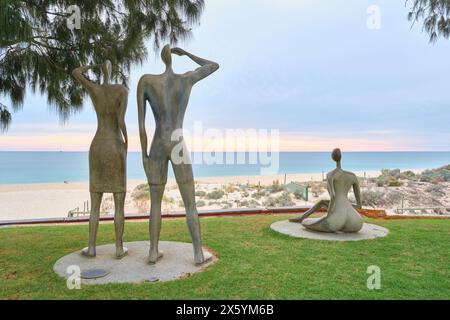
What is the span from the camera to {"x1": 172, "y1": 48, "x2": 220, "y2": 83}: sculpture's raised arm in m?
3.74

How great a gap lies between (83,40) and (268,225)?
4.32 m

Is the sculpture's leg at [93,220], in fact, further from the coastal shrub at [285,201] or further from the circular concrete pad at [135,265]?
the coastal shrub at [285,201]

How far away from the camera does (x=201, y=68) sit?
3.75 m

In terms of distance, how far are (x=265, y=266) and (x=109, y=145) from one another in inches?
91.5

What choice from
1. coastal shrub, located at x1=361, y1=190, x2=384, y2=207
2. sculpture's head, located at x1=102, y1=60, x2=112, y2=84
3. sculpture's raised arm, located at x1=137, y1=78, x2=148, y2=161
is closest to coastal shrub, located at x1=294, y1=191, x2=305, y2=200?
coastal shrub, located at x1=361, y1=190, x2=384, y2=207

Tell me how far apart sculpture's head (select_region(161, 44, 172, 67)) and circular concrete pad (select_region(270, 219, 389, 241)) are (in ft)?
10.6

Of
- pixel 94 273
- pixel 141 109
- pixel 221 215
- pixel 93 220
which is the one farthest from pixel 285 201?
pixel 94 273

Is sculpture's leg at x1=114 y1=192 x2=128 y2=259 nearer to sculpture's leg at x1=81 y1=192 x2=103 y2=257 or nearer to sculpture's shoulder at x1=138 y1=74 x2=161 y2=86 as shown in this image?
sculpture's leg at x1=81 y1=192 x2=103 y2=257

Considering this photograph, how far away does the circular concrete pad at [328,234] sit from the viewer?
5.06 metres

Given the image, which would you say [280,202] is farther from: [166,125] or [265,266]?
[166,125]

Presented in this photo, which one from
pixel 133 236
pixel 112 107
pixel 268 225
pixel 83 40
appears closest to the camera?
pixel 112 107

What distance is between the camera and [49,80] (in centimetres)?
447
